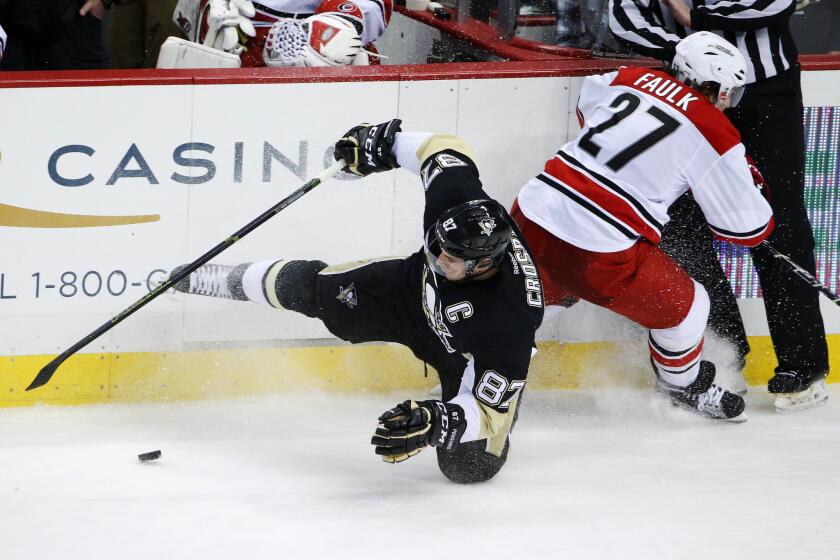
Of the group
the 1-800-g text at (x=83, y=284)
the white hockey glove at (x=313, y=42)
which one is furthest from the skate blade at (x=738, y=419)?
the 1-800-g text at (x=83, y=284)

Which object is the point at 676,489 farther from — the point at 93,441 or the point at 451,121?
the point at 93,441

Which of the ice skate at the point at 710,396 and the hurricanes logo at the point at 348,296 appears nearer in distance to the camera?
the hurricanes logo at the point at 348,296

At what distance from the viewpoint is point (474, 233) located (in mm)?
2814

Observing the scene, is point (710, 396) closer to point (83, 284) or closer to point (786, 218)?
point (786, 218)

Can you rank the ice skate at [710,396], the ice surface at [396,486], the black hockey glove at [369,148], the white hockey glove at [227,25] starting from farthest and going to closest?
the white hockey glove at [227,25] < the ice skate at [710,396] < the black hockey glove at [369,148] < the ice surface at [396,486]

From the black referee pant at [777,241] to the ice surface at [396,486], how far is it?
225 millimetres

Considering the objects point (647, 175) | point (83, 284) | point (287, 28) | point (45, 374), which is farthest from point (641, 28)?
point (45, 374)

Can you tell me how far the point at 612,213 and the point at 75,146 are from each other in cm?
150

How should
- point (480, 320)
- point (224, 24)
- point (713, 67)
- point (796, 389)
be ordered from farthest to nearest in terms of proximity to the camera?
point (224, 24), point (796, 389), point (713, 67), point (480, 320)

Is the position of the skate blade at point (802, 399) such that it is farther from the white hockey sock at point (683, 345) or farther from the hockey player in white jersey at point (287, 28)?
the hockey player in white jersey at point (287, 28)

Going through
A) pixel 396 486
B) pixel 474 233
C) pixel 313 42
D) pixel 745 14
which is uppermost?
pixel 745 14

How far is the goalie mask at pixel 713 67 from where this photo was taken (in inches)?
134

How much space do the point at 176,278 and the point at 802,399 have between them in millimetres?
1897

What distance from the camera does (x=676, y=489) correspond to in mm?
3184
